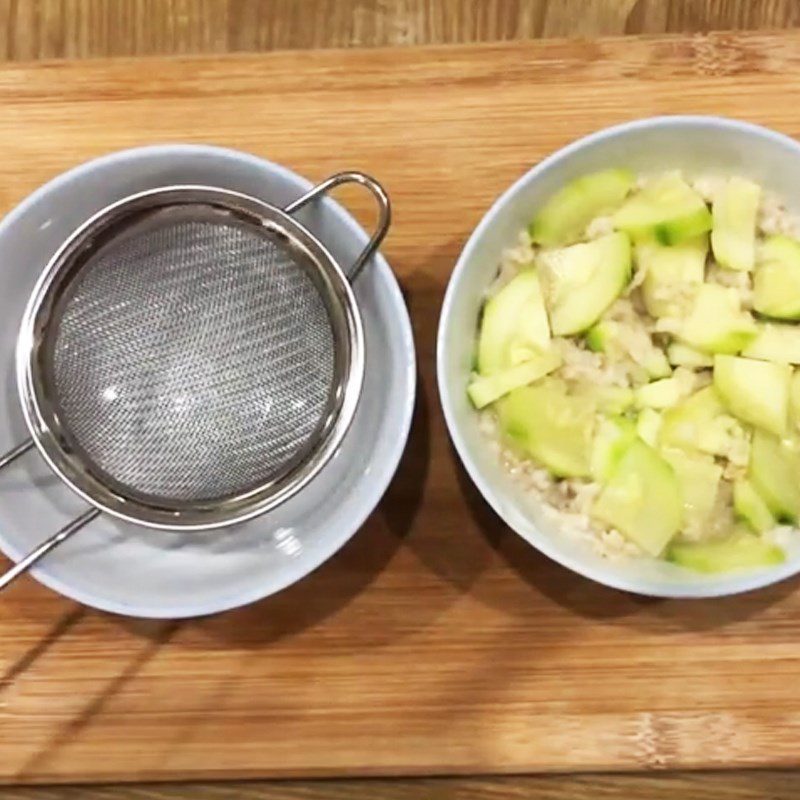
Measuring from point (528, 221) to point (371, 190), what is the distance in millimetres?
137

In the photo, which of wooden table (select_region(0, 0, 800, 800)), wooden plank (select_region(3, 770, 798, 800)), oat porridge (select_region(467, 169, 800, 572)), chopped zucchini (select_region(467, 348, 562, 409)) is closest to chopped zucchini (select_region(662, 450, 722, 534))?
oat porridge (select_region(467, 169, 800, 572))

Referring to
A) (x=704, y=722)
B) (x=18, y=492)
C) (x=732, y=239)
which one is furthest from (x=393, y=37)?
(x=704, y=722)

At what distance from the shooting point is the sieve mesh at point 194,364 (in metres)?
0.95

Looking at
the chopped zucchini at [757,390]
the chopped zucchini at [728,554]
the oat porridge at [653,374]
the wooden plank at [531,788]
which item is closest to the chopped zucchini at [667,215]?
the oat porridge at [653,374]

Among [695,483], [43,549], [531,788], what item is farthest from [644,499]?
[43,549]

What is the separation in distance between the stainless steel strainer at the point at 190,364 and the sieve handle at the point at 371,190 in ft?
0.14

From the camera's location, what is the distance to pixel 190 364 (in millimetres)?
949

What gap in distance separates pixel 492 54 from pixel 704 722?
576mm

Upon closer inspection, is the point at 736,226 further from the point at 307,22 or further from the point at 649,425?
the point at 307,22

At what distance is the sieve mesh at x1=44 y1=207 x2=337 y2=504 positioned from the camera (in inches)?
37.4

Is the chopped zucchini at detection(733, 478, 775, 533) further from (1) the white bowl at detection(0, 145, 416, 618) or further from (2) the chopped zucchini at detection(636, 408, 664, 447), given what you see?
(1) the white bowl at detection(0, 145, 416, 618)

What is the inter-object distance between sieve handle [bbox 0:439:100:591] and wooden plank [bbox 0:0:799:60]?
35cm

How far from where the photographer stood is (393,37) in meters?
1.00

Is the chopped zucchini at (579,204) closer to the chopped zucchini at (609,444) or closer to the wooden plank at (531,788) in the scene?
the chopped zucchini at (609,444)
